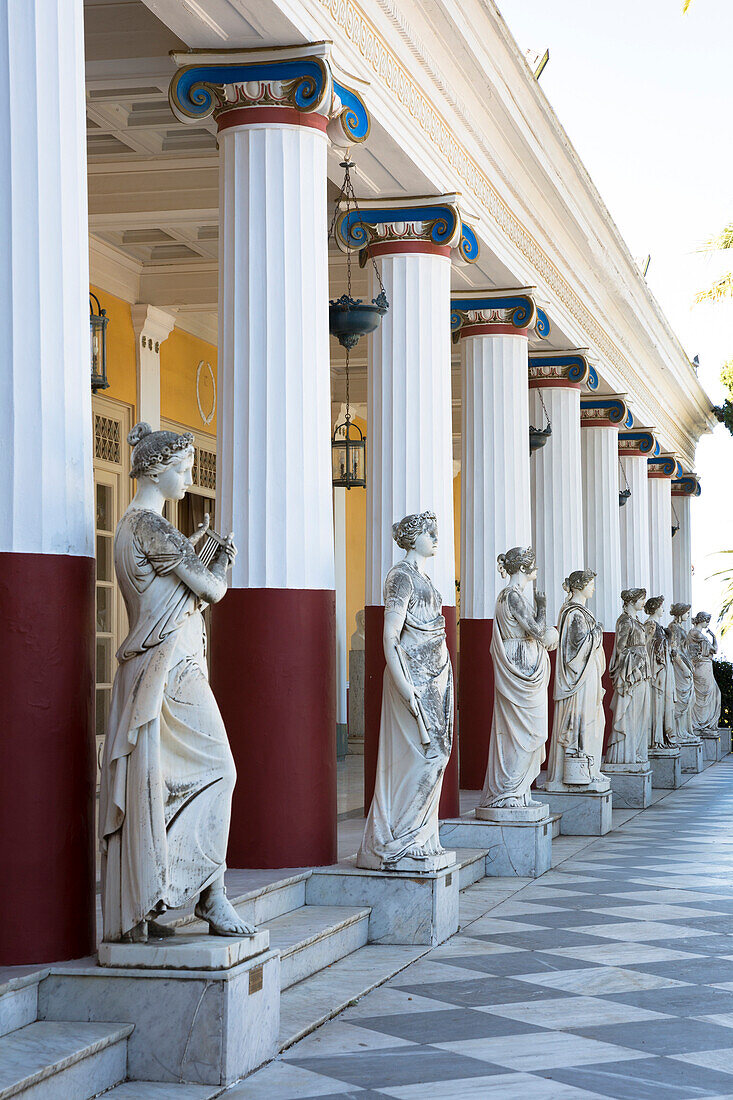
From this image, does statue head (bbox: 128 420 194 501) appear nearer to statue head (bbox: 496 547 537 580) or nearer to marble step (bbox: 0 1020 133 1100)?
marble step (bbox: 0 1020 133 1100)

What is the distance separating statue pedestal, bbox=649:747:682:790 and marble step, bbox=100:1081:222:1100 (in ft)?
43.6

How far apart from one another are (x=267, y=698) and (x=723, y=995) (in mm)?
2688

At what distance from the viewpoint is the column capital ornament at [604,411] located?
18.3 meters

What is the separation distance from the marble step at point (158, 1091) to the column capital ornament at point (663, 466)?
1970 centimetres

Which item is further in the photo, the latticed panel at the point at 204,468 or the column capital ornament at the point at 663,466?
the column capital ornament at the point at 663,466

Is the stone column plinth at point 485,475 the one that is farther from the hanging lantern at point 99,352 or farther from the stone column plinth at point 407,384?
the hanging lantern at point 99,352

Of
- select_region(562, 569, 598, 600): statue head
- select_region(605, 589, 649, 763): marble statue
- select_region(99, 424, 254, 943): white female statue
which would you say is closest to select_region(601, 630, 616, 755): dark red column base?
select_region(605, 589, 649, 763): marble statue

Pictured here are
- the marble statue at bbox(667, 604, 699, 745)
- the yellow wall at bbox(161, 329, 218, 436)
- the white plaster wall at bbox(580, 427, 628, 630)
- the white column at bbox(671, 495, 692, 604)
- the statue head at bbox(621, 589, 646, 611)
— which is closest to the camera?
the yellow wall at bbox(161, 329, 218, 436)

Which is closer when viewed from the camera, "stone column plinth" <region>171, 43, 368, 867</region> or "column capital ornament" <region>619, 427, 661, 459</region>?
"stone column plinth" <region>171, 43, 368, 867</region>

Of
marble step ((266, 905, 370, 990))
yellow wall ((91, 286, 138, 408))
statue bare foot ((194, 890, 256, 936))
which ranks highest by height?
yellow wall ((91, 286, 138, 408))

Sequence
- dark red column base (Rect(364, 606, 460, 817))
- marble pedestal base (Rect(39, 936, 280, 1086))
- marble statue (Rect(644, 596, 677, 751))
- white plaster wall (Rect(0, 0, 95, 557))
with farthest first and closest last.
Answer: marble statue (Rect(644, 596, 677, 751)), dark red column base (Rect(364, 606, 460, 817)), white plaster wall (Rect(0, 0, 95, 557)), marble pedestal base (Rect(39, 936, 280, 1086))

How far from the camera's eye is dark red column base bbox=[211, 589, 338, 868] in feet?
24.8

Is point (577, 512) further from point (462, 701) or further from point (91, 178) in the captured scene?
point (91, 178)

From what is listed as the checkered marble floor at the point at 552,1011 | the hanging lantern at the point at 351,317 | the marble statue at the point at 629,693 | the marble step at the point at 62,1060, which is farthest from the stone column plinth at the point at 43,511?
the marble statue at the point at 629,693
